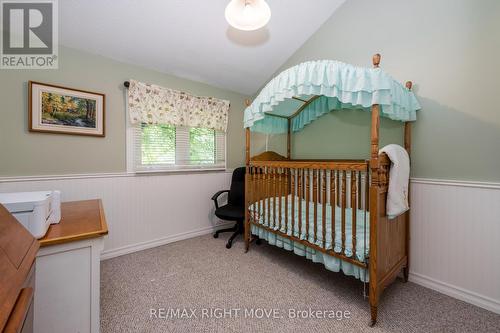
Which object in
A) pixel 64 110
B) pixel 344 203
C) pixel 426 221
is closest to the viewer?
pixel 344 203

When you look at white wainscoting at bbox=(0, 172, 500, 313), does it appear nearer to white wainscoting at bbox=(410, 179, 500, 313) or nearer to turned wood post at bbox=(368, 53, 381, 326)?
white wainscoting at bbox=(410, 179, 500, 313)

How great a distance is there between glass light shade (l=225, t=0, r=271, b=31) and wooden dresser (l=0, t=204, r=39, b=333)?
70.1 inches

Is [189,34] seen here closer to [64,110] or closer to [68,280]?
[64,110]

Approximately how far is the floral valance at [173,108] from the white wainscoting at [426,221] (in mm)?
703

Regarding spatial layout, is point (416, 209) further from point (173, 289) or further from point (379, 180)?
point (173, 289)

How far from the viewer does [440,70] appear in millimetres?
1752

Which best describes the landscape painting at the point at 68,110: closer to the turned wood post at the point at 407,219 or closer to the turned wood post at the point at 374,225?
the turned wood post at the point at 374,225

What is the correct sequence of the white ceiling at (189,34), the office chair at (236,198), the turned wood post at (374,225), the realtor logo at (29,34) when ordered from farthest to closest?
the office chair at (236,198), the white ceiling at (189,34), the realtor logo at (29,34), the turned wood post at (374,225)

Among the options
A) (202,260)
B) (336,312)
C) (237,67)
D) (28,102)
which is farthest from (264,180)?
(28,102)

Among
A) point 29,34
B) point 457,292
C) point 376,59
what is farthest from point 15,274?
point 457,292

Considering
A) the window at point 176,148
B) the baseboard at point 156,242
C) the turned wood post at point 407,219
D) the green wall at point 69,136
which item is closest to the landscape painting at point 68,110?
the green wall at point 69,136

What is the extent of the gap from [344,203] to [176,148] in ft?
6.97

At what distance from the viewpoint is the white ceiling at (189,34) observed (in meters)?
1.93

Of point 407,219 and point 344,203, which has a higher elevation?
point 344,203
